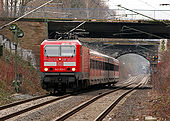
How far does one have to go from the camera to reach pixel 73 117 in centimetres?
1250

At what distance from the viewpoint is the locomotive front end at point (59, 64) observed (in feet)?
70.6

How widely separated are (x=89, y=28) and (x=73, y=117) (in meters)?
27.9

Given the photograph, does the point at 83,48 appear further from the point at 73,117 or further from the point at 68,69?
A: the point at 73,117

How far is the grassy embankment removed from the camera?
19.8 metres

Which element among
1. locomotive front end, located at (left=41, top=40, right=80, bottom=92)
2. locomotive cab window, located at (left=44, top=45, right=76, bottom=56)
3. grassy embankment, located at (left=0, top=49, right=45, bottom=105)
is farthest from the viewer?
locomotive cab window, located at (left=44, top=45, right=76, bottom=56)

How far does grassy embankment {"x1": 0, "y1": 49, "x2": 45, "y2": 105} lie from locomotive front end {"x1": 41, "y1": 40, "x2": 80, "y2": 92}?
1.82 meters

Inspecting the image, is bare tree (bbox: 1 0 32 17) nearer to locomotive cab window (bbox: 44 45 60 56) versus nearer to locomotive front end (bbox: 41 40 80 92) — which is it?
locomotive cab window (bbox: 44 45 60 56)

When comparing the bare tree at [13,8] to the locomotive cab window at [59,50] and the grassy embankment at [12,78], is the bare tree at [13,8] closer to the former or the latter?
the grassy embankment at [12,78]

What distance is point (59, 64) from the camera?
2159 cm

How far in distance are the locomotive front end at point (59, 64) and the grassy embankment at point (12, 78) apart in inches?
71.7

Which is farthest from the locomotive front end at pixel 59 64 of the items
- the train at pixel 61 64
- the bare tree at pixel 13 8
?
the bare tree at pixel 13 8

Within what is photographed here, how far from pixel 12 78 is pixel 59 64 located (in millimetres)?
3505

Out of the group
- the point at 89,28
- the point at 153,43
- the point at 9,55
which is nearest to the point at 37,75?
the point at 9,55

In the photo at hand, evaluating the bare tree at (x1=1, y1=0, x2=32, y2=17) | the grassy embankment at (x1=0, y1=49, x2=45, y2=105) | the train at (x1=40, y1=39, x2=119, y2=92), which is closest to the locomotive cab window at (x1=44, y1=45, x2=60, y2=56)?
the train at (x1=40, y1=39, x2=119, y2=92)
